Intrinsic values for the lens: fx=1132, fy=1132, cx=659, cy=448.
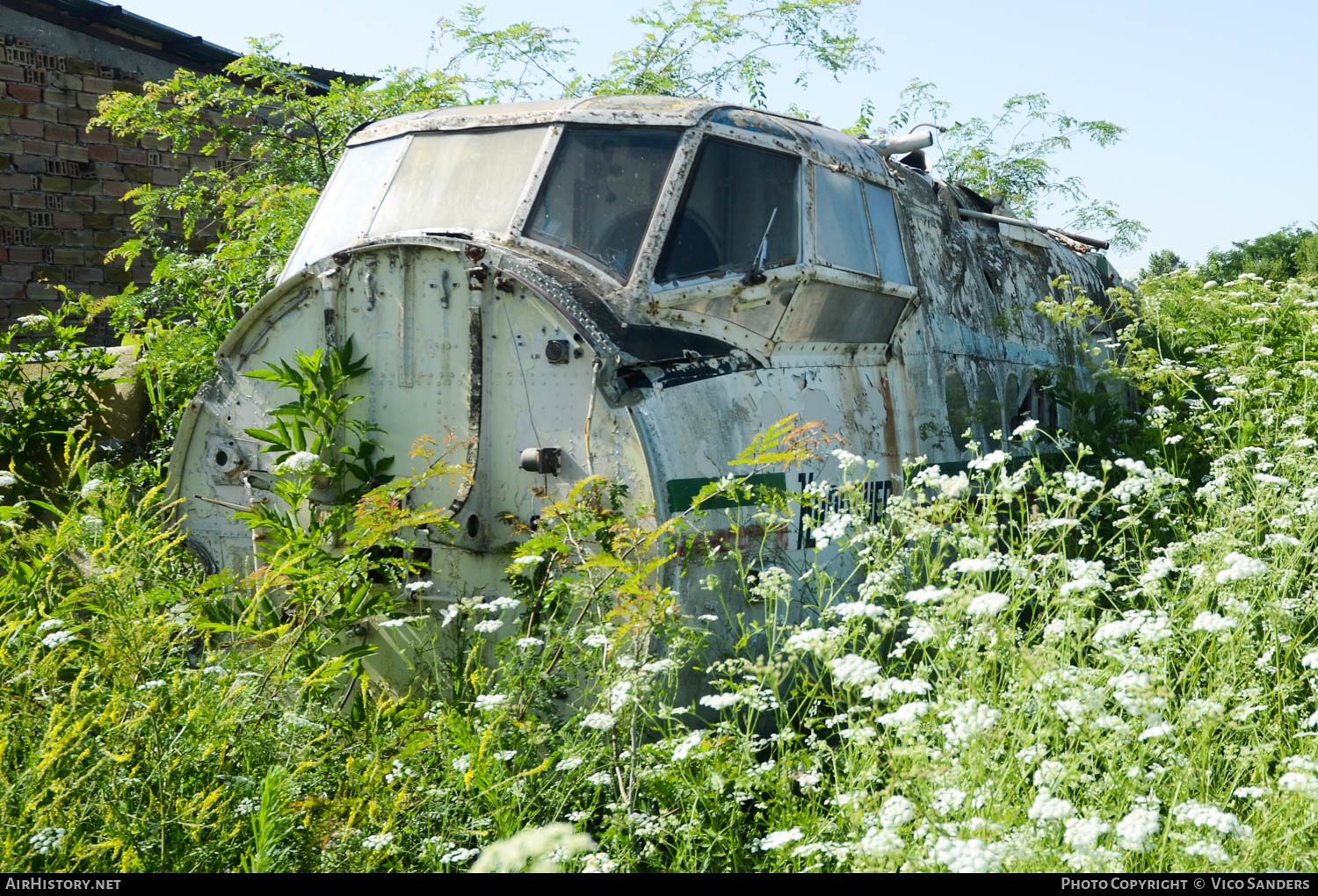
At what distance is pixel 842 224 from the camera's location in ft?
17.0

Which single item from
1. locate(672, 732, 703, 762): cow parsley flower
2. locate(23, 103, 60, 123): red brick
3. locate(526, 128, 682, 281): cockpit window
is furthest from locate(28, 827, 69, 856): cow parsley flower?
locate(23, 103, 60, 123): red brick

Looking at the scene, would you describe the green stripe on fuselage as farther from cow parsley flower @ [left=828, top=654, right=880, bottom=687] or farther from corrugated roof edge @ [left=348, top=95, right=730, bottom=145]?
corrugated roof edge @ [left=348, top=95, right=730, bottom=145]

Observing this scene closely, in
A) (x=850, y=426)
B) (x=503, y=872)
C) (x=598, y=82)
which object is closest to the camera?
(x=503, y=872)

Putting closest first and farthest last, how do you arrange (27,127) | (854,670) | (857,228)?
(854,670), (857,228), (27,127)

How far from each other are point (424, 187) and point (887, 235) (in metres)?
2.22

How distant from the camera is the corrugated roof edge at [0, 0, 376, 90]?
34.8ft

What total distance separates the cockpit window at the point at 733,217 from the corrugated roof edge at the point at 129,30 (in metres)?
7.54

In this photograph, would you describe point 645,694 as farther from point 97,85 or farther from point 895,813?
point 97,85

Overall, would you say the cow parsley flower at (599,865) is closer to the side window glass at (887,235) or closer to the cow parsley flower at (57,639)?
the cow parsley flower at (57,639)

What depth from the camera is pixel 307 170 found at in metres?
10.5

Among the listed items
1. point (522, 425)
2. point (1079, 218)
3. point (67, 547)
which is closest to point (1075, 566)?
point (522, 425)

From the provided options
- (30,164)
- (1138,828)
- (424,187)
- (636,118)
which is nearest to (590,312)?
(636,118)

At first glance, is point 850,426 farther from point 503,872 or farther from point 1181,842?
point 503,872

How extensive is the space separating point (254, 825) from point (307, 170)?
8536mm
